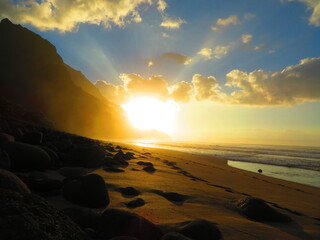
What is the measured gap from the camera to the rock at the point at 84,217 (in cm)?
298

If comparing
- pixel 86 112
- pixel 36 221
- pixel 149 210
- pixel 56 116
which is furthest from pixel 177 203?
pixel 86 112

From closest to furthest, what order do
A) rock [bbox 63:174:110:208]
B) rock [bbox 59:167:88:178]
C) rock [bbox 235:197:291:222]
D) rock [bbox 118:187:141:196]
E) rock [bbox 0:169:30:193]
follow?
rock [bbox 0:169:30:193], rock [bbox 63:174:110:208], rock [bbox 235:197:291:222], rock [bbox 118:187:141:196], rock [bbox 59:167:88:178]

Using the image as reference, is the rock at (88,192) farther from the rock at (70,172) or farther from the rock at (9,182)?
the rock at (70,172)

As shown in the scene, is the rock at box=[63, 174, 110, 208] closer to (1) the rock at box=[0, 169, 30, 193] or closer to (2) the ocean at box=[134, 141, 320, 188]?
(1) the rock at box=[0, 169, 30, 193]

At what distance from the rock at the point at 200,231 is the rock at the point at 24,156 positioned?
470cm

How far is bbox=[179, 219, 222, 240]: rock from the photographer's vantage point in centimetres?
313

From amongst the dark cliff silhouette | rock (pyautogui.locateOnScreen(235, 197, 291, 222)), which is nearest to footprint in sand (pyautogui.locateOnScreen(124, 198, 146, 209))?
rock (pyautogui.locateOnScreen(235, 197, 291, 222))

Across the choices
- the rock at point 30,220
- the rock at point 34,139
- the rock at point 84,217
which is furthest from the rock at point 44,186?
the rock at point 34,139

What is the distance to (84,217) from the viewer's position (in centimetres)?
307

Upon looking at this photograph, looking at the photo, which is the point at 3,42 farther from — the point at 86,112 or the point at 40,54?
the point at 86,112

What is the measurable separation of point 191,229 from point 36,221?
2.33 metres

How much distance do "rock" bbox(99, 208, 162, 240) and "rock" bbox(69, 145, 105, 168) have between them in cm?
489

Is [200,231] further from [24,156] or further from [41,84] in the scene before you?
[41,84]

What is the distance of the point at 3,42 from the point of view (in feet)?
270
